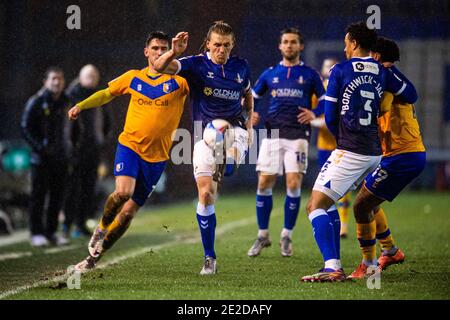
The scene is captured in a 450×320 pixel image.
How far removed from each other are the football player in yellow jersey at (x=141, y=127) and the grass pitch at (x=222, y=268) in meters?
0.49

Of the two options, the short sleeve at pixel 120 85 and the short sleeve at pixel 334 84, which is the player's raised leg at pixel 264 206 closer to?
the short sleeve at pixel 120 85

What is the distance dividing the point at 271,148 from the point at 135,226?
522 centimetres

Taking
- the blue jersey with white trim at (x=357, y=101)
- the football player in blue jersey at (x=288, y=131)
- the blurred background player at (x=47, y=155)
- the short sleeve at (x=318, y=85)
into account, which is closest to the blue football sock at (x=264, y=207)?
the football player in blue jersey at (x=288, y=131)

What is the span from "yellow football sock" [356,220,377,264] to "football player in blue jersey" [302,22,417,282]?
1.74 ft

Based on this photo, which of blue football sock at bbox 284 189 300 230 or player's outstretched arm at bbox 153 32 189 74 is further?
blue football sock at bbox 284 189 300 230

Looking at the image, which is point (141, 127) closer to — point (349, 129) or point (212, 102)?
point (212, 102)

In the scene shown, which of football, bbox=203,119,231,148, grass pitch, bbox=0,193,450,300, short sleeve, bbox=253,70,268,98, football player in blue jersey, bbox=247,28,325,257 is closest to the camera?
grass pitch, bbox=0,193,450,300

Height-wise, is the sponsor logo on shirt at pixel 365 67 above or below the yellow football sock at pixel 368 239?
above

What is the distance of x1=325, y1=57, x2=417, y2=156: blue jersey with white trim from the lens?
7.53m

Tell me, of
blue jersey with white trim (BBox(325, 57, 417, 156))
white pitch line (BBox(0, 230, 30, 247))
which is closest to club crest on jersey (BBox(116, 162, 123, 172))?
blue jersey with white trim (BBox(325, 57, 417, 156))

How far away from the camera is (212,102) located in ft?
28.2

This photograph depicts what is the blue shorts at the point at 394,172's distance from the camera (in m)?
8.03

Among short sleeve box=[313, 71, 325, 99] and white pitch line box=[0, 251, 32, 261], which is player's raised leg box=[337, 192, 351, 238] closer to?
short sleeve box=[313, 71, 325, 99]
